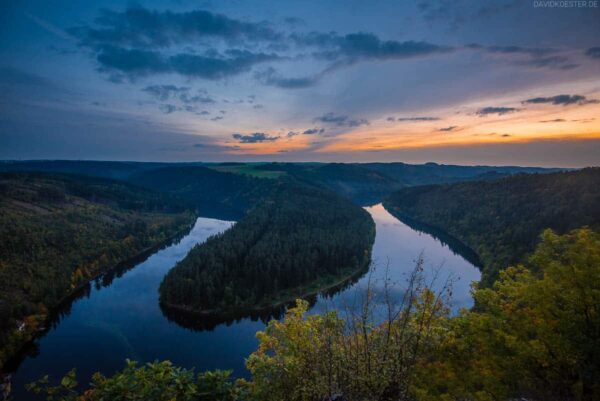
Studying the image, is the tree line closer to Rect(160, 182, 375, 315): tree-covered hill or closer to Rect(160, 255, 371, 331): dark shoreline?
Rect(160, 255, 371, 331): dark shoreline

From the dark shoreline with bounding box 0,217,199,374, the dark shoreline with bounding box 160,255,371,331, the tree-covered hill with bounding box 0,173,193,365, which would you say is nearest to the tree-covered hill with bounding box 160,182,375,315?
the dark shoreline with bounding box 160,255,371,331

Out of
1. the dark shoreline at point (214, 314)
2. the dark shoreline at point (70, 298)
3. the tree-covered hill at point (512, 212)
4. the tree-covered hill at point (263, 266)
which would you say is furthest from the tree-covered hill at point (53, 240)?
the tree-covered hill at point (512, 212)

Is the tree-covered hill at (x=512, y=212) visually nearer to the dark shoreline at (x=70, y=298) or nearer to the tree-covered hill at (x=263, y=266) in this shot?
the tree-covered hill at (x=263, y=266)

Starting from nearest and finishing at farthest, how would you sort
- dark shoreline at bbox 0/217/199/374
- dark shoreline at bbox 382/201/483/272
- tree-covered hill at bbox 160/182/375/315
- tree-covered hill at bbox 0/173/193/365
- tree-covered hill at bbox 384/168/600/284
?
dark shoreline at bbox 0/217/199/374 → tree-covered hill at bbox 0/173/193/365 → tree-covered hill at bbox 160/182/375/315 → tree-covered hill at bbox 384/168/600/284 → dark shoreline at bbox 382/201/483/272

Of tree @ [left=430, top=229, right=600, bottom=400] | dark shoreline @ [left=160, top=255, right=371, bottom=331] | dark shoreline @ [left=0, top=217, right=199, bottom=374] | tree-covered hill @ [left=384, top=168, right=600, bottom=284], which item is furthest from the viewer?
tree-covered hill @ [left=384, top=168, right=600, bottom=284]

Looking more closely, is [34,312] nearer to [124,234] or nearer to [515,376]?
[124,234]

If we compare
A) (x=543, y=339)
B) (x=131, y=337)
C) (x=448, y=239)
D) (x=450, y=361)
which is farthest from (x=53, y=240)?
(x=448, y=239)

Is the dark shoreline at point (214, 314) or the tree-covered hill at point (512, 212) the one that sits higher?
the tree-covered hill at point (512, 212)
